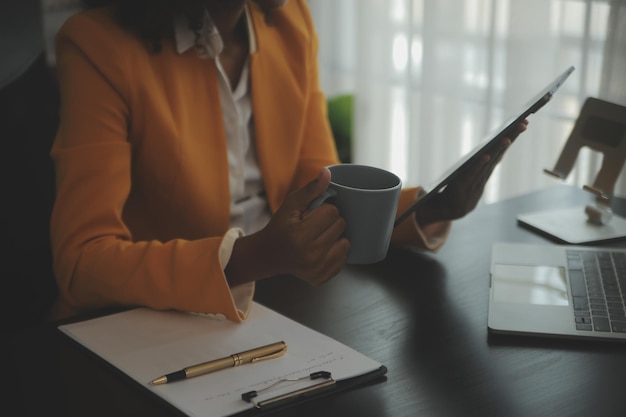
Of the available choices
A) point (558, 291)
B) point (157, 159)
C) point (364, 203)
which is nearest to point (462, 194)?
point (558, 291)

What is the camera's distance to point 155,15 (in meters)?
1.20

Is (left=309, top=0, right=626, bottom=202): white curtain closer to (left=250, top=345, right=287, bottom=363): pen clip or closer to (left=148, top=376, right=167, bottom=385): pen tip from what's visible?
(left=250, top=345, right=287, bottom=363): pen clip

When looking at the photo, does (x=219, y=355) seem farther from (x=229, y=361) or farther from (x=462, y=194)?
(x=462, y=194)

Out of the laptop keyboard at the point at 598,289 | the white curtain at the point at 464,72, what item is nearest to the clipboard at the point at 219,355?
the laptop keyboard at the point at 598,289

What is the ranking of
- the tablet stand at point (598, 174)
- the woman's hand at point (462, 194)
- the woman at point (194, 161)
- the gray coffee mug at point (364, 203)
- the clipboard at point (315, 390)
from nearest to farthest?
the clipboard at point (315, 390) → the gray coffee mug at point (364, 203) → the woman at point (194, 161) → the woman's hand at point (462, 194) → the tablet stand at point (598, 174)

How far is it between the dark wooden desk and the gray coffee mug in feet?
0.36

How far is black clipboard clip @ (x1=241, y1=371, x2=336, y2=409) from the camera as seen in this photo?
0.79 m

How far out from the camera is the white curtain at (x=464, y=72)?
1910mm

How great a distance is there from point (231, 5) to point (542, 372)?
72cm

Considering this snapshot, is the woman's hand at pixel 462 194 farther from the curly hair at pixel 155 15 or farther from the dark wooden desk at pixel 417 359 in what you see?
the curly hair at pixel 155 15

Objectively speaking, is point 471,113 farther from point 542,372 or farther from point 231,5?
point 542,372

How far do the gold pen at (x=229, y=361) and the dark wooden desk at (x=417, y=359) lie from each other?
0.10ft

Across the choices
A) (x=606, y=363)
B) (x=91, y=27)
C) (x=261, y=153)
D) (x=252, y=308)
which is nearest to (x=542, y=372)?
(x=606, y=363)

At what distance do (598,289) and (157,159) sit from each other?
66 centimetres
